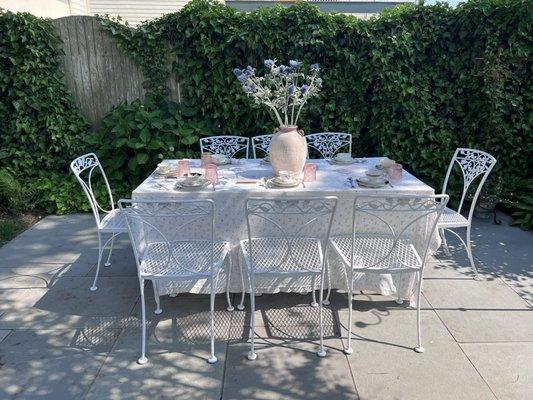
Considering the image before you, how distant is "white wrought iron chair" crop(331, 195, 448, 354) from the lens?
7.47ft

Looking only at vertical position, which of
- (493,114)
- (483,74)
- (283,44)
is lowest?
(493,114)

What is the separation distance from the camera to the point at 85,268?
11.1 feet

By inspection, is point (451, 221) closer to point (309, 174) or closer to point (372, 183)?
point (372, 183)

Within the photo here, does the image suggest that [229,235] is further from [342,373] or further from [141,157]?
[141,157]

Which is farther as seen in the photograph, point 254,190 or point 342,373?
point 254,190

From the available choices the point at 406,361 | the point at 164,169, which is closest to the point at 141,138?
the point at 164,169

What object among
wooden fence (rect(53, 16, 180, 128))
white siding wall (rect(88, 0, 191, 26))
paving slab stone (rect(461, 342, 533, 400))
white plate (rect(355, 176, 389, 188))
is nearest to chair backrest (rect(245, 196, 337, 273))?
white plate (rect(355, 176, 389, 188))

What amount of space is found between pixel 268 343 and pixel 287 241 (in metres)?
0.62

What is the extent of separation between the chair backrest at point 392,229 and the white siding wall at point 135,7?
25.5ft

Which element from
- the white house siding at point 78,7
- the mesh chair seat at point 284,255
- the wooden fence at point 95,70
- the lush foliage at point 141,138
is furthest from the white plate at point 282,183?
the white house siding at point 78,7

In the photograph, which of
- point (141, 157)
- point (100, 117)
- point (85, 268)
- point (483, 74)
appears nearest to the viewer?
point (85, 268)

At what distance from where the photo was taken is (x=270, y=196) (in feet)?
8.65

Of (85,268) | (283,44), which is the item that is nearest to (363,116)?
(283,44)

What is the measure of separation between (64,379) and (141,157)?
2750mm
